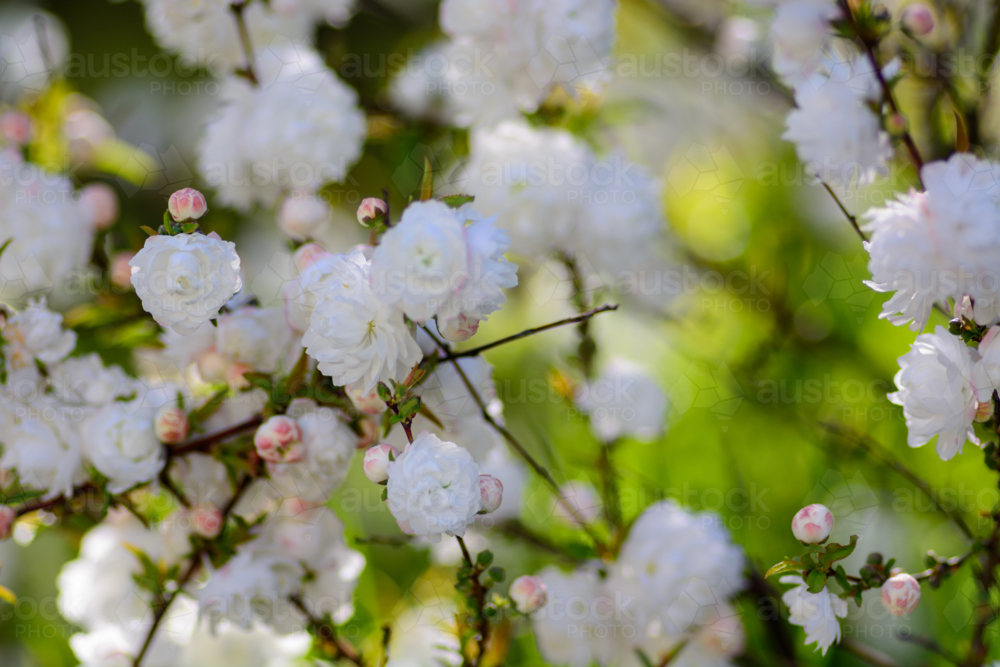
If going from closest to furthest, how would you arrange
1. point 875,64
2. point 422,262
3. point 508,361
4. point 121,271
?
point 422,262, point 875,64, point 121,271, point 508,361

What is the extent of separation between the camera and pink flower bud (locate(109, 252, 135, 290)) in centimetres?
53

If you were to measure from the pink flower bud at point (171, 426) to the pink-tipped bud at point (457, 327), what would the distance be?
0.54ft

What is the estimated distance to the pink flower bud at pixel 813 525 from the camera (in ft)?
1.16

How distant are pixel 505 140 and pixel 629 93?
460 millimetres

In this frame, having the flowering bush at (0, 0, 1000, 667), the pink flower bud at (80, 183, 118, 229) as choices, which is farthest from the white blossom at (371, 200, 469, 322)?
the pink flower bud at (80, 183, 118, 229)

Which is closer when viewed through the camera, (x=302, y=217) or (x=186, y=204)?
(x=186, y=204)

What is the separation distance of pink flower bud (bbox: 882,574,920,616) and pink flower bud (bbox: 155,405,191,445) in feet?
1.18

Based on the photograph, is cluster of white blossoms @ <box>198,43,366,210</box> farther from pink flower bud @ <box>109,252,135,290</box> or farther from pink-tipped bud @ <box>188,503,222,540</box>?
pink-tipped bud @ <box>188,503,222,540</box>

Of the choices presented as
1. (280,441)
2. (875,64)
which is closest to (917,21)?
(875,64)

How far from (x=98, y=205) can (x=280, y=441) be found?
1.01ft

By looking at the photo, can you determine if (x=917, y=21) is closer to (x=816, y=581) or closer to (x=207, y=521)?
(x=816, y=581)

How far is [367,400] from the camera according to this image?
1.23ft

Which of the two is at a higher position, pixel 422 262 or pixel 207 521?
pixel 422 262

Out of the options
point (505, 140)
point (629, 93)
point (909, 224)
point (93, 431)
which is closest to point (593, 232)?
point (505, 140)
